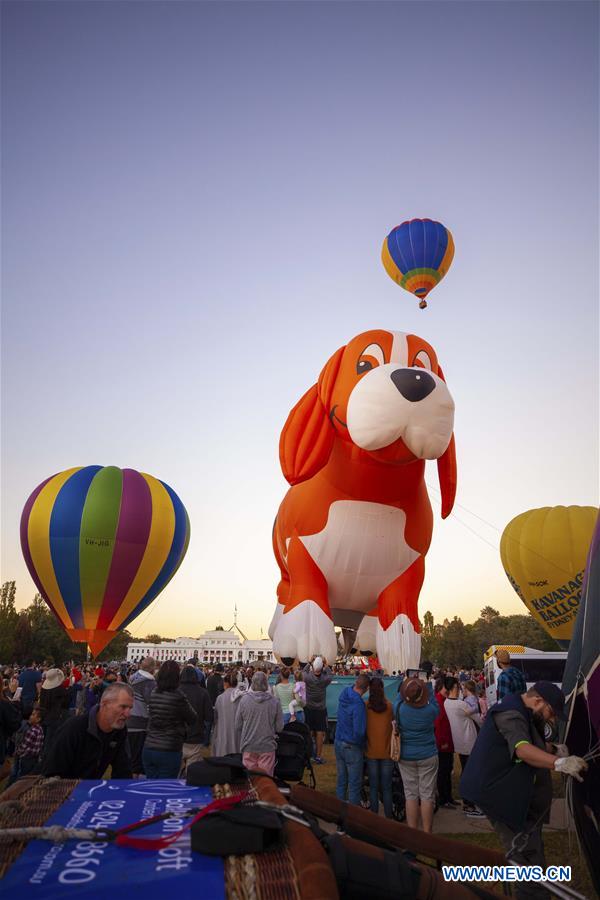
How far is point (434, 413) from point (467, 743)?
387 cm

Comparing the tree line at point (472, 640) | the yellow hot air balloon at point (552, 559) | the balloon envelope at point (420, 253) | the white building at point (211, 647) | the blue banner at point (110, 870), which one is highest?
the balloon envelope at point (420, 253)

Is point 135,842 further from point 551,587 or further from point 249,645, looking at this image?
point 249,645

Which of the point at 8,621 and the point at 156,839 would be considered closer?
the point at 156,839

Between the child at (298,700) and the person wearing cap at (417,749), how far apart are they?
337 centimetres

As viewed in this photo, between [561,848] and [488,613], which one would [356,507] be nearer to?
[561,848]

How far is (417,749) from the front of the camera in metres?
4.89

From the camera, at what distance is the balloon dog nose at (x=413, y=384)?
8.12 metres

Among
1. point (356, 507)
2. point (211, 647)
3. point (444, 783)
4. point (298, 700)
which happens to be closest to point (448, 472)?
point (356, 507)

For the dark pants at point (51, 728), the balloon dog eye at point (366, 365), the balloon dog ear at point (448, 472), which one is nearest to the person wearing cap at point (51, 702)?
the dark pants at point (51, 728)

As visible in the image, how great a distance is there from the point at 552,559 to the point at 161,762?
13.6 m

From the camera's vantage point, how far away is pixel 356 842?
133 cm

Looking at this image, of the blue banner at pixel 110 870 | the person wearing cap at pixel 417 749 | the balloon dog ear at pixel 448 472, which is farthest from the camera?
the balloon dog ear at pixel 448 472

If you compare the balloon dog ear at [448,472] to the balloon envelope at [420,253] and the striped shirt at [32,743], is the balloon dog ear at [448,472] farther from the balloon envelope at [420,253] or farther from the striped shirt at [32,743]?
the striped shirt at [32,743]

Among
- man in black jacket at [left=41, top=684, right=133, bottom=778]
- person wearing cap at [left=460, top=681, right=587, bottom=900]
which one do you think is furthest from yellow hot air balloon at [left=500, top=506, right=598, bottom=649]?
man in black jacket at [left=41, top=684, right=133, bottom=778]
